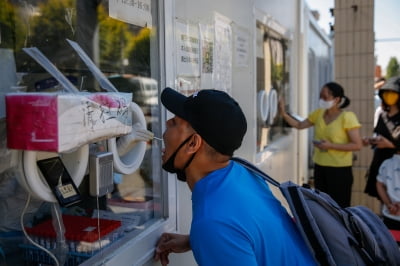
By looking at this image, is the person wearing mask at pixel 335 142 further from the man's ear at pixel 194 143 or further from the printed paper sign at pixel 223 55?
the man's ear at pixel 194 143

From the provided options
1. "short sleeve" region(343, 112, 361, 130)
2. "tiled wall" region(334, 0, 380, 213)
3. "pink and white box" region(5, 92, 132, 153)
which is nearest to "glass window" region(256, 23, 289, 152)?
"short sleeve" region(343, 112, 361, 130)

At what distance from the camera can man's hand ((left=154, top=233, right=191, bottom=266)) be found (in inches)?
71.8

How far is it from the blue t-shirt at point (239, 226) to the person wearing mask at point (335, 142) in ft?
9.64

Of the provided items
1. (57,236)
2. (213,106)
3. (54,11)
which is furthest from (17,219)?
(54,11)

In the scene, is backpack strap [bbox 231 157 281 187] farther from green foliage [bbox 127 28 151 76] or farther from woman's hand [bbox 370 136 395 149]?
woman's hand [bbox 370 136 395 149]

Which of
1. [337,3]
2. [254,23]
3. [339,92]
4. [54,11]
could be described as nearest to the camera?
[54,11]

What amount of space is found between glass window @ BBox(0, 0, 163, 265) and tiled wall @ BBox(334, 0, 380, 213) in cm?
396

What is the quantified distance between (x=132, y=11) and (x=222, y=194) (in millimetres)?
1021

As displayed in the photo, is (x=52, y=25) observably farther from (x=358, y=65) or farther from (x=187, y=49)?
(x=358, y=65)

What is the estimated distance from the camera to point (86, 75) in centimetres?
191

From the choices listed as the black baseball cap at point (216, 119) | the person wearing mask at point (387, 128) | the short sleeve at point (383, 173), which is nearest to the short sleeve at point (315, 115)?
the person wearing mask at point (387, 128)

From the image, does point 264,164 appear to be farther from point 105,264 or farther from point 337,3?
point 337,3

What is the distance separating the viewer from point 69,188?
4.54ft

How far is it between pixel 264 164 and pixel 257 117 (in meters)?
0.41
